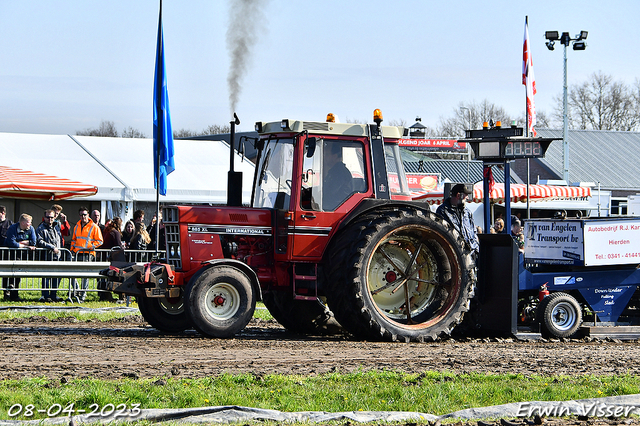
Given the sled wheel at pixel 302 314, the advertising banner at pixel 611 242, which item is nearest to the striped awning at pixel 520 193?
the advertising banner at pixel 611 242

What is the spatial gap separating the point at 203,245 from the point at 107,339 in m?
1.51

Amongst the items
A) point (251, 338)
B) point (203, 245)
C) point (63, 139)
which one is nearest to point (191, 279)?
point (203, 245)

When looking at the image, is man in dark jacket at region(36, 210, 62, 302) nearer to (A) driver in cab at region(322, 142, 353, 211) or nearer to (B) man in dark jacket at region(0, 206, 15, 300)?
(B) man in dark jacket at region(0, 206, 15, 300)

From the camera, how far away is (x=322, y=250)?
29.6 ft

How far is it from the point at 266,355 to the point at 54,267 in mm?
7435

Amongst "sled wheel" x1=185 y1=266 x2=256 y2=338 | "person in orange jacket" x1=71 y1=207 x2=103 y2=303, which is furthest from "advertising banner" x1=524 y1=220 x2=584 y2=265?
"person in orange jacket" x1=71 y1=207 x2=103 y2=303

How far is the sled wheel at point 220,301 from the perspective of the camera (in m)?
8.59

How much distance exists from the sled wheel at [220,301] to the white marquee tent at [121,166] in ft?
32.4

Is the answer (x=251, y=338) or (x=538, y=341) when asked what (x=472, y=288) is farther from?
(x=251, y=338)

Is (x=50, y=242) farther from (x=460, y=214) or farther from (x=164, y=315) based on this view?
(x=460, y=214)

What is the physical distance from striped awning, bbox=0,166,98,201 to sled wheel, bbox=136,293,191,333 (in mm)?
7553

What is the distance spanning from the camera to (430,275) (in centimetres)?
946

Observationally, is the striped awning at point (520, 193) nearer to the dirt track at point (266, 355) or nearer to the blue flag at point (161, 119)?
the blue flag at point (161, 119)

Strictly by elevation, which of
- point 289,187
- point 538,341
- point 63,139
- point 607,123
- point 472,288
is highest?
point 607,123
